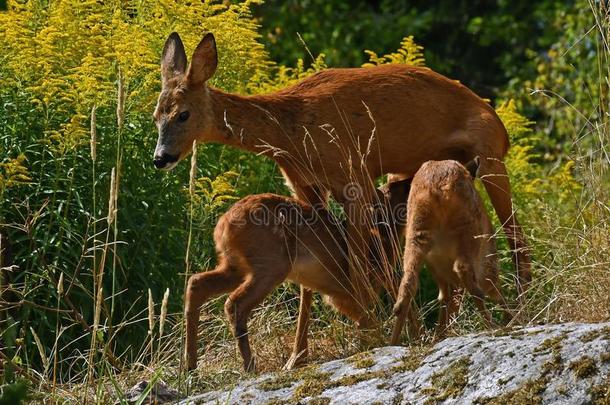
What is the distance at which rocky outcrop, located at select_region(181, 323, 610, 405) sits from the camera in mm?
4281

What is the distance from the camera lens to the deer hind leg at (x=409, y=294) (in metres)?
5.91

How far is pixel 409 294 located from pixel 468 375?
1471mm

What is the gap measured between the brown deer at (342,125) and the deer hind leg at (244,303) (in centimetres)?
56

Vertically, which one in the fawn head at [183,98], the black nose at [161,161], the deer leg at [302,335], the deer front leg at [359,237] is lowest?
the deer leg at [302,335]

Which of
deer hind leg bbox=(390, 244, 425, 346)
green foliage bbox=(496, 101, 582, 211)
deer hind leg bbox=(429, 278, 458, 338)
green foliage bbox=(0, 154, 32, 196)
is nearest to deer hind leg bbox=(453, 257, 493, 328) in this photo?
deer hind leg bbox=(390, 244, 425, 346)

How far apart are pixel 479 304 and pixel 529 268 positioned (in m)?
1.65

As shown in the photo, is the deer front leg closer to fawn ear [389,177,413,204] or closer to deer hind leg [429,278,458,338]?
fawn ear [389,177,413,204]

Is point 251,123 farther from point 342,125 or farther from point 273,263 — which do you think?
point 273,263

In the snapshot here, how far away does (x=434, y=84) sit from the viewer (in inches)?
320

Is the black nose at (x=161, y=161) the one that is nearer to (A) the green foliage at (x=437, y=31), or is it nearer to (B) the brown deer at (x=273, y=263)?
(B) the brown deer at (x=273, y=263)

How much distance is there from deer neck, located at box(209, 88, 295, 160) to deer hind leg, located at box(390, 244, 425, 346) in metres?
1.67

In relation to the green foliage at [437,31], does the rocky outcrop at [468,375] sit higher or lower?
higher

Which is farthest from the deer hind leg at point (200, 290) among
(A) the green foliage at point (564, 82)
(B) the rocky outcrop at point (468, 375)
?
(A) the green foliage at point (564, 82)

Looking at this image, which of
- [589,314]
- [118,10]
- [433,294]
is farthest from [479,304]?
[118,10]
